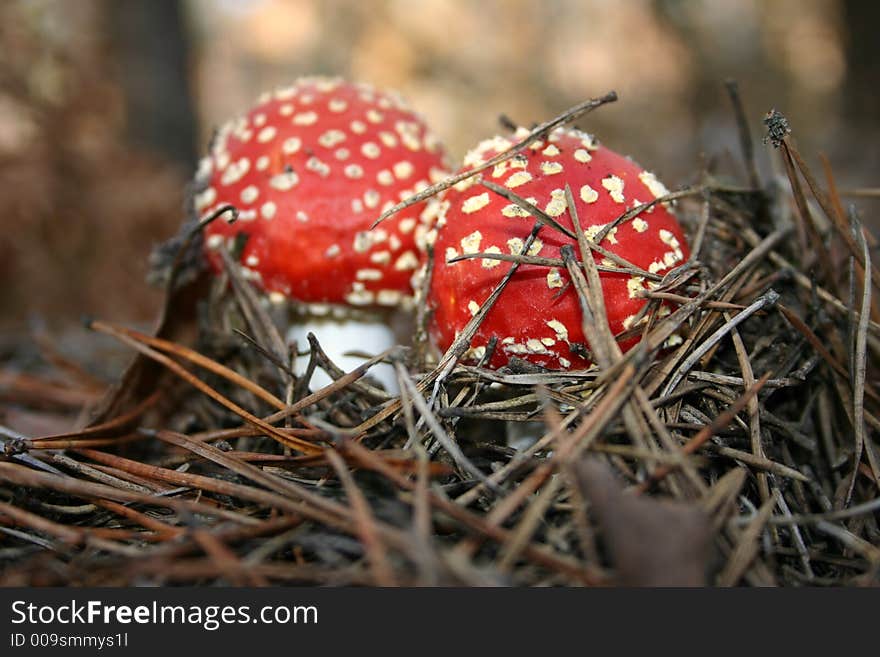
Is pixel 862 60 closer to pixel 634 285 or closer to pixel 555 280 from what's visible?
pixel 634 285

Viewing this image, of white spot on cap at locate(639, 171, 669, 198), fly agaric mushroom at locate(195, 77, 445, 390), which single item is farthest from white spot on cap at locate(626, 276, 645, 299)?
fly agaric mushroom at locate(195, 77, 445, 390)

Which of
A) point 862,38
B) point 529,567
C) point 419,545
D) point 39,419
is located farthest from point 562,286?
point 862,38

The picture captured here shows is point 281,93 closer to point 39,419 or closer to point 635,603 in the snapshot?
point 39,419

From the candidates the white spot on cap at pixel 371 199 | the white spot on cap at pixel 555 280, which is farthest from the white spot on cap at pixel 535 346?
the white spot on cap at pixel 371 199

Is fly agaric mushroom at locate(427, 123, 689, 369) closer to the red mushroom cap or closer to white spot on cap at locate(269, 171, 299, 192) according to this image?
the red mushroom cap

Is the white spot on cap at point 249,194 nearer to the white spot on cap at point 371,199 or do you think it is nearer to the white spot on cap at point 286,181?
the white spot on cap at point 286,181

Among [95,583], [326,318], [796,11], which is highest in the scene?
[796,11]
